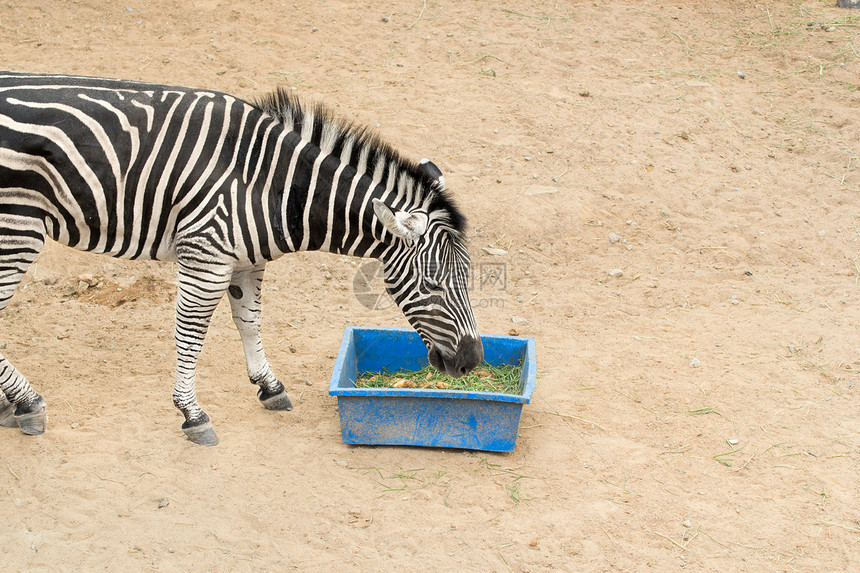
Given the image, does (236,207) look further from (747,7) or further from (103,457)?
(747,7)

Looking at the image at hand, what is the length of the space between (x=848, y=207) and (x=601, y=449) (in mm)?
5615

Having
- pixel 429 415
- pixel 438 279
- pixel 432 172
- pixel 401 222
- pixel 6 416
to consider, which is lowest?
pixel 6 416

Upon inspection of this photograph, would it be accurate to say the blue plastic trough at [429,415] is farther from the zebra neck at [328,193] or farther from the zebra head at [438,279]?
the zebra neck at [328,193]

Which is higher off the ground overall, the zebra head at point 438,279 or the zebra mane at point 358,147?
the zebra mane at point 358,147

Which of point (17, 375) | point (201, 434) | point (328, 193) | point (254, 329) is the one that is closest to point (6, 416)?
point (17, 375)

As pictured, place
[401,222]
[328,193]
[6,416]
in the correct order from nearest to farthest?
1. [401,222]
2. [328,193]
3. [6,416]

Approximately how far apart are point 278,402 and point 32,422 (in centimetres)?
167

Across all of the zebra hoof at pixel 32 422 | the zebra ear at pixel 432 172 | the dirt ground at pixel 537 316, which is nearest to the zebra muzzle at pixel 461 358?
the dirt ground at pixel 537 316

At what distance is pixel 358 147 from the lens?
4.74 metres

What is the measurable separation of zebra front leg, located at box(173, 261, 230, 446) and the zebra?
1 cm

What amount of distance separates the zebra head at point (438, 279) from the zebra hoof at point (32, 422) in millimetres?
2599

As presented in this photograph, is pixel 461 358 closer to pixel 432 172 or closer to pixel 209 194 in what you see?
pixel 432 172

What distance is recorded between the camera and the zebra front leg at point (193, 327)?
4.59 metres

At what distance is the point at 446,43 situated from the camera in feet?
36.2
